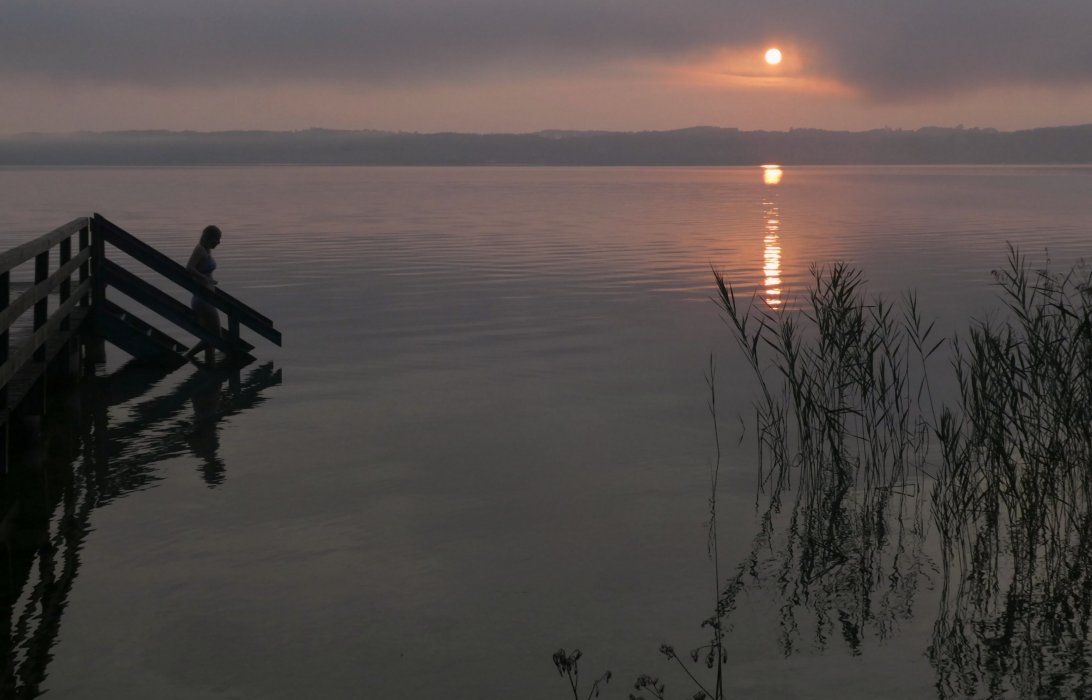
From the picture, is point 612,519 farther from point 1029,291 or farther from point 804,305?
point 1029,291

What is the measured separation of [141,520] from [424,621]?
2.90 m

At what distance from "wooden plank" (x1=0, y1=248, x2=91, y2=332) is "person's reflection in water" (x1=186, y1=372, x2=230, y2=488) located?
6.32 feet

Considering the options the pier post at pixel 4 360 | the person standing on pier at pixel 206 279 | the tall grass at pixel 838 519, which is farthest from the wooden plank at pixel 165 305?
the tall grass at pixel 838 519

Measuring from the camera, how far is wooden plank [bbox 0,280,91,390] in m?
9.12

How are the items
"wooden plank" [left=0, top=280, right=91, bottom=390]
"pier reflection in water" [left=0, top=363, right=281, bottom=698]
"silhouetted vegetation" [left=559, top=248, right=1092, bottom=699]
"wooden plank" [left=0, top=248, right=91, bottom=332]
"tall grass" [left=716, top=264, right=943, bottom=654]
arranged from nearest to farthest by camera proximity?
"silhouetted vegetation" [left=559, top=248, right=1092, bottom=699], "pier reflection in water" [left=0, top=363, right=281, bottom=698], "tall grass" [left=716, top=264, right=943, bottom=654], "wooden plank" [left=0, top=248, right=91, bottom=332], "wooden plank" [left=0, top=280, right=91, bottom=390]

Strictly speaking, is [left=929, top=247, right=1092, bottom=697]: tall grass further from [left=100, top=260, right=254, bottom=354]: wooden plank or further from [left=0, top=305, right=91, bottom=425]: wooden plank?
[left=100, top=260, right=254, bottom=354]: wooden plank

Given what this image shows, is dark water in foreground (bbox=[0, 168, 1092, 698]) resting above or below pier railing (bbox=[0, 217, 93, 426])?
Answer: below

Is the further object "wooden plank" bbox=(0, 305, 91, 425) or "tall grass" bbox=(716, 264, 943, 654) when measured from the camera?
"wooden plank" bbox=(0, 305, 91, 425)

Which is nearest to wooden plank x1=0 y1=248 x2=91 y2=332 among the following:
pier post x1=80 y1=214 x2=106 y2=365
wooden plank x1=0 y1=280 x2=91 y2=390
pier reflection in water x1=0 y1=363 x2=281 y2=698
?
pier post x1=80 y1=214 x2=106 y2=365

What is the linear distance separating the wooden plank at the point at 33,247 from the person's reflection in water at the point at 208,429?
88.8 inches

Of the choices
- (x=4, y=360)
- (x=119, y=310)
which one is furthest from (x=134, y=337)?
(x=4, y=360)

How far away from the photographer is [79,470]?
9.94m

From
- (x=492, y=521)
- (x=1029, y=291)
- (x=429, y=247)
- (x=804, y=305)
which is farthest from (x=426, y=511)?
(x=429, y=247)

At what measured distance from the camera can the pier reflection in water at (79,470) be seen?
6.47 m
